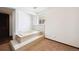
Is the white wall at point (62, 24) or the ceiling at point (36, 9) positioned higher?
the ceiling at point (36, 9)

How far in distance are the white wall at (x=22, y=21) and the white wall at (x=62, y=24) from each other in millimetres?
251

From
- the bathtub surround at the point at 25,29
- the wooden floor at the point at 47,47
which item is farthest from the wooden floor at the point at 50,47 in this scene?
the bathtub surround at the point at 25,29

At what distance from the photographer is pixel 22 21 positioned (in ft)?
4.73

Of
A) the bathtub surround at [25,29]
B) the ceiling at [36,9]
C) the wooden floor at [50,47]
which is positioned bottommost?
the wooden floor at [50,47]

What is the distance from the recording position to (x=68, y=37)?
55.7 inches

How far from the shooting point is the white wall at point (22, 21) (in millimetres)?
1414

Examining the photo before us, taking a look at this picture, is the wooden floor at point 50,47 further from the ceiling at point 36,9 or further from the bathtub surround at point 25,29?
the ceiling at point 36,9

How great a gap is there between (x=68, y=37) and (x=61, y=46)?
0.19m

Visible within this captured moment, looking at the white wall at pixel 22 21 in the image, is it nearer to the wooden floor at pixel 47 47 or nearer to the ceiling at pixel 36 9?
the ceiling at pixel 36 9

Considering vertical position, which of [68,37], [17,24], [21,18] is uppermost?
[21,18]

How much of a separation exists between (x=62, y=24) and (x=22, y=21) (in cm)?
70

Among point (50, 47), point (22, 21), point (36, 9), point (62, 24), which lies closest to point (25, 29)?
point (22, 21)
